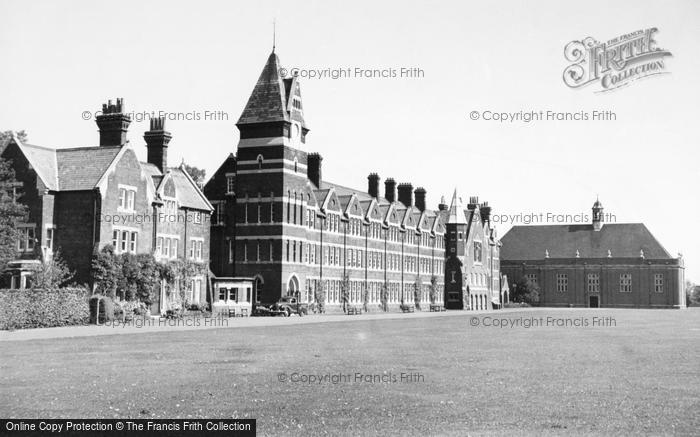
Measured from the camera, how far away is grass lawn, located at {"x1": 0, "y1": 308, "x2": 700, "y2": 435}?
13.5 m

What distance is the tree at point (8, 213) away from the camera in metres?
46.8

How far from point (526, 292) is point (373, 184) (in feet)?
157

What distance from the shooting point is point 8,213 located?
47438 mm

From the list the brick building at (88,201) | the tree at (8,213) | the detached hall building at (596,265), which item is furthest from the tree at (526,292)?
the tree at (8,213)

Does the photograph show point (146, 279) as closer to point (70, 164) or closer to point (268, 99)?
point (70, 164)

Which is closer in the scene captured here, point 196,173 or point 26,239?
point 26,239

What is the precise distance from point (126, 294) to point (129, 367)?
32180 millimetres

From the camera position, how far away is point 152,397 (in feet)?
50.7

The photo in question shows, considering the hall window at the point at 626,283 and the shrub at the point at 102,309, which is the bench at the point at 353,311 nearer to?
the shrub at the point at 102,309

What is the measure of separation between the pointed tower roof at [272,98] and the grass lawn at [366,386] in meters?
38.8

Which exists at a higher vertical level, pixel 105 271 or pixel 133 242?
pixel 133 242

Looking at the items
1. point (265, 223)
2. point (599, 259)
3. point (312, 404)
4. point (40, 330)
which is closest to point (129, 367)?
point (312, 404)

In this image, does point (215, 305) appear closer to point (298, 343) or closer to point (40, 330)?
point (40, 330)

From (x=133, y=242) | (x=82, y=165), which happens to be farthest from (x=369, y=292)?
(x=82, y=165)
